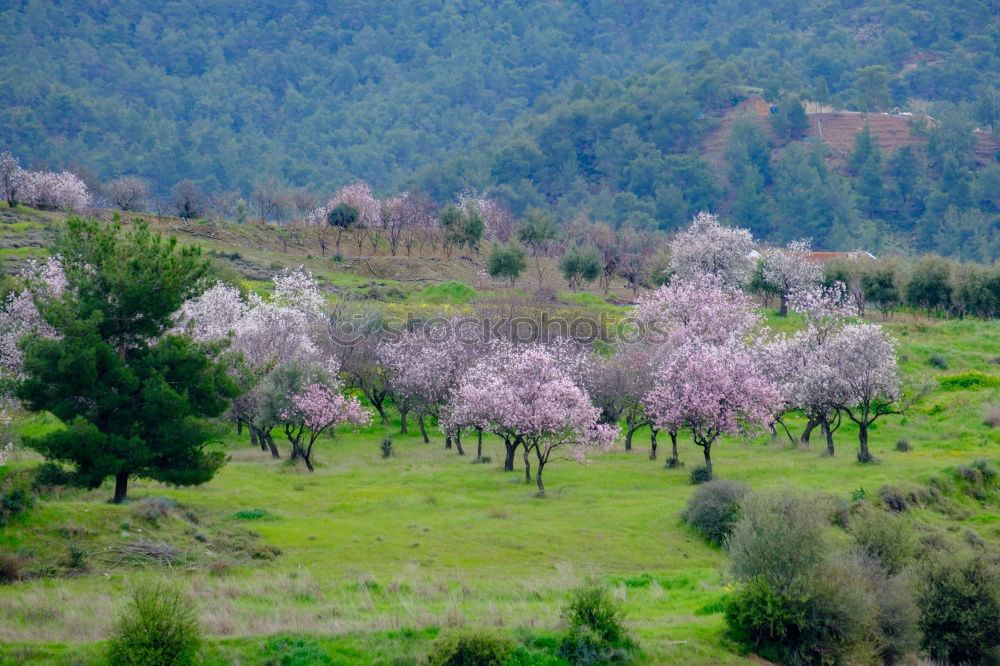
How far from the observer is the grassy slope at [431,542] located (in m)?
23.1

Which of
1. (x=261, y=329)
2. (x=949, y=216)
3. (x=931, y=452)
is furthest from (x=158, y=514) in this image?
(x=949, y=216)

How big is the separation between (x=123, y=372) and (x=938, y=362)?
53.9 meters

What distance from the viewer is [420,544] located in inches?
1296

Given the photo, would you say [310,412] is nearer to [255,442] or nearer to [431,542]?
[255,442]

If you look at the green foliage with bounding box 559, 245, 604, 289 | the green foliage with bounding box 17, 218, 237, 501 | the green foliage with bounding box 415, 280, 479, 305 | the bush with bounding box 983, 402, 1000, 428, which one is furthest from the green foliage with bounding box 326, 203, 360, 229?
the green foliage with bounding box 17, 218, 237, 501

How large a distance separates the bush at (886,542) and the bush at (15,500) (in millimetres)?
25046

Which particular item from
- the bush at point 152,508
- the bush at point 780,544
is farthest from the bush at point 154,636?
the bush at point 780,544

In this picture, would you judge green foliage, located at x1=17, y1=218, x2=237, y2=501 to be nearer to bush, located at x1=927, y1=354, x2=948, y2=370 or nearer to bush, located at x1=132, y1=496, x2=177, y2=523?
bush, located at x1=132, y1=496, x2=177, y2=523

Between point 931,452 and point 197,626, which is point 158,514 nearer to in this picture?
point 197,626

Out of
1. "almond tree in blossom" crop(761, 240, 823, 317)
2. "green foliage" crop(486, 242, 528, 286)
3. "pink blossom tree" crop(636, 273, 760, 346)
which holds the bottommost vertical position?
"pink blossom tree" crop(636, 273, 760, 346)

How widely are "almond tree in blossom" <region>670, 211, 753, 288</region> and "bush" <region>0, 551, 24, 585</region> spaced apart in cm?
6919

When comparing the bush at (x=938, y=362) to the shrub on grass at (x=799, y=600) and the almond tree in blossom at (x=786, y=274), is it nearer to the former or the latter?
the almond tree in blossom at (x=786, y=274)

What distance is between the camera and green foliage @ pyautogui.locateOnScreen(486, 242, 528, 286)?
100m

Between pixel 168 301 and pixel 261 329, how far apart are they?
24.8 metres
